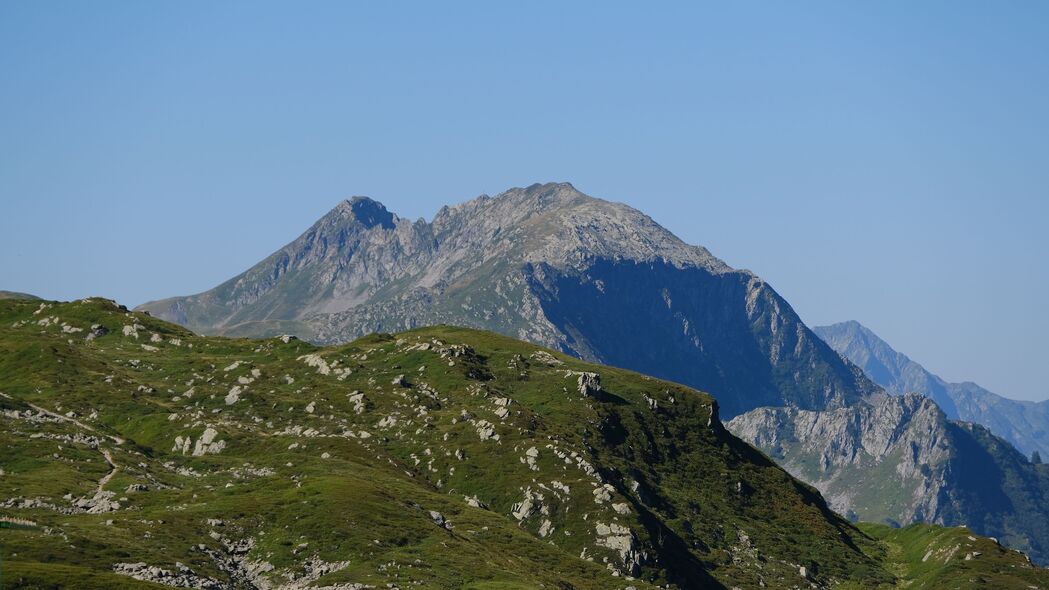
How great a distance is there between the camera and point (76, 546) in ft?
522

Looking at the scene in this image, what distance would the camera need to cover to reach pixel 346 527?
197250 mm

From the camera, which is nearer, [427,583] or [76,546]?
[76,546]

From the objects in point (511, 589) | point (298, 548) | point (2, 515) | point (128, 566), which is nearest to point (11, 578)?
point (128, 566)

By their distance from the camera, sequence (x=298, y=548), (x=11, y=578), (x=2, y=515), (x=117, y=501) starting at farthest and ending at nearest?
(x=117, y=501) < (x=298, y=548) < (x=2, y=515) < (x=11, y=578)

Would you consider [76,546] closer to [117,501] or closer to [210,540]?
[210,540]

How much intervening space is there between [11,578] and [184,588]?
26.4 m

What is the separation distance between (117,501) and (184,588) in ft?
160

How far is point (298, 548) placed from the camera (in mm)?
187250

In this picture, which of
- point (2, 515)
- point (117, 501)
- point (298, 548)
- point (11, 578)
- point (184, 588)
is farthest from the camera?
point (117, 501)

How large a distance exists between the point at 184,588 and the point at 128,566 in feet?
26.7

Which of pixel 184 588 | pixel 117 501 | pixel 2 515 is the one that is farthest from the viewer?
pixel 117 501

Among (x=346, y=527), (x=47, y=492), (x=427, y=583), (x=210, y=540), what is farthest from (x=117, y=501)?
(x=427, y=583)

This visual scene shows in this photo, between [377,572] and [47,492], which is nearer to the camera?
[377,572]

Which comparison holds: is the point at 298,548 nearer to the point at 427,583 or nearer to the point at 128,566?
the point at 427,583
